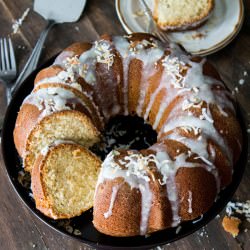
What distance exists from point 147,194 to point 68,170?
0.80 ft

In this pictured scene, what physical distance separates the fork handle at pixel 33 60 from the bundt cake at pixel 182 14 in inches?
16.1

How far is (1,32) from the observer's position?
2084mm

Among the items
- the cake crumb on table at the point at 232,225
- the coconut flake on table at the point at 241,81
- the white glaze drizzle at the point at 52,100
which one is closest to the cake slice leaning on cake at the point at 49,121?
the white glaze drizzle at the point at 52,100

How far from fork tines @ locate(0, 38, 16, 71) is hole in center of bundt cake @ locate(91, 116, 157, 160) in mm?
464

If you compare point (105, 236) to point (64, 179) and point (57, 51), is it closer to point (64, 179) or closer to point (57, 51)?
point (64, 179)

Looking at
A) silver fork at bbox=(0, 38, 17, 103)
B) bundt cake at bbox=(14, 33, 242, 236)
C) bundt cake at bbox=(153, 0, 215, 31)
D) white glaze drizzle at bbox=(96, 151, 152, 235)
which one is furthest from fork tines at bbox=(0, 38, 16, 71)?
white glaze drizzle at bbox=(96, 151, 152, 235)

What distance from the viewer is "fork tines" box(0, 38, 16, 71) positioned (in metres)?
1.96

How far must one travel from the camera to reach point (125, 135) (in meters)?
1.72

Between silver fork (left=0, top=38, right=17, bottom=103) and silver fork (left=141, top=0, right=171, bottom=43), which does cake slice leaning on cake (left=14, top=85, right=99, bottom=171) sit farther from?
silver fork (left=141, top=0, right=171, bottom=43)

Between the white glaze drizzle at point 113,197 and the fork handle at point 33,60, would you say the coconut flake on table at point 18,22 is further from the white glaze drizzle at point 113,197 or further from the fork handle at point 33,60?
the white glaze drizzle at point 113,197

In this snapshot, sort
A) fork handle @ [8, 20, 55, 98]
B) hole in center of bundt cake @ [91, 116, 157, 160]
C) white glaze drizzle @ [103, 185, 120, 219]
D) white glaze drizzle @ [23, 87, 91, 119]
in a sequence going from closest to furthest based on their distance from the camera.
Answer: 1. white glaze drizzle @ [103, 185, 120, 219]
2. white glaze drizzle @ [23, 87, 91, 119]
3. hole in center of bundt cake @ [91, 116, 157, 160]
4. fork handle @ [8, 20, 55, 98]

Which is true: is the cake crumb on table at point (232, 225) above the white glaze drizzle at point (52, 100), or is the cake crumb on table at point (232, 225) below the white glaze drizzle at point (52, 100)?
below

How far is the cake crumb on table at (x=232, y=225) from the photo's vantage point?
171 cm

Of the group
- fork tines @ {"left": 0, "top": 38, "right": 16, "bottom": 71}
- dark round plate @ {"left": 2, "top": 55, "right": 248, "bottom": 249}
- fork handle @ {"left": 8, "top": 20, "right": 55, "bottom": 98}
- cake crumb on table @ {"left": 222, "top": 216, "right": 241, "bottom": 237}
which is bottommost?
cake crumb on table @ {"left": 222, "top": 216, "right": 241, "bottom": 237}
